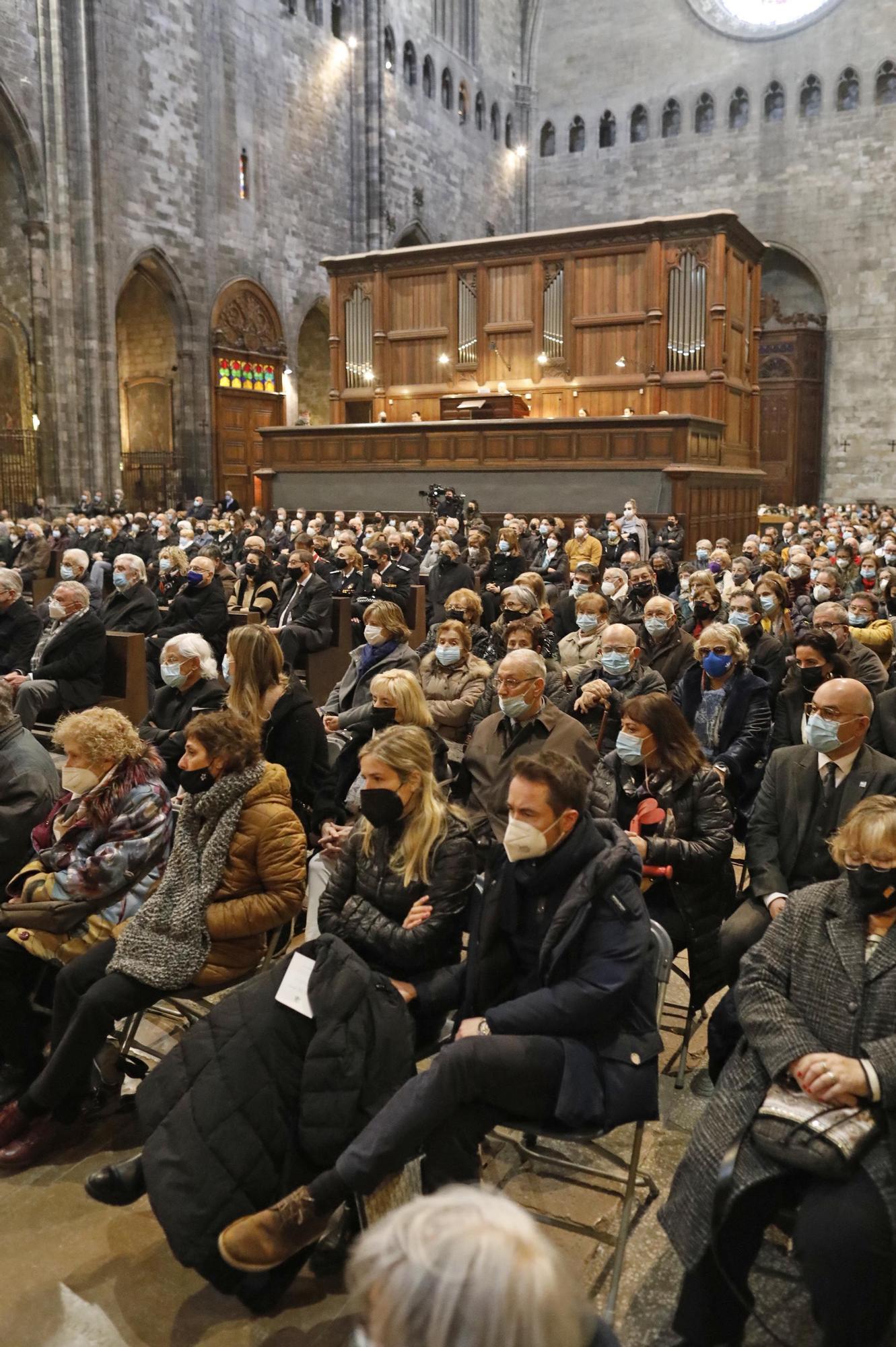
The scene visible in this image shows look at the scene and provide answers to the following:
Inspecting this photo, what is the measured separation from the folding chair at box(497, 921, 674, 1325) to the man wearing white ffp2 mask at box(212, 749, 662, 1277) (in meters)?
0.03

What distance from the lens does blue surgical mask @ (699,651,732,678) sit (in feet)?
15.5

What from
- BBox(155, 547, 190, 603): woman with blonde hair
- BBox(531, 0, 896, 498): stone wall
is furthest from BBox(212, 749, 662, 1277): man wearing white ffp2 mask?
BBox(531, 0, 896, 498): stone wall

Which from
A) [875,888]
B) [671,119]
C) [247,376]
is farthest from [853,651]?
[671,119]

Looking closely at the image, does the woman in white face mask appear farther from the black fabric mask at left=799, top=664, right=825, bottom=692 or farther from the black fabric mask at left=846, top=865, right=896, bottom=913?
the black fabric mask at left=799, top=664, right=825, bottom=692

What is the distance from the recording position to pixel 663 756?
11.8 feet

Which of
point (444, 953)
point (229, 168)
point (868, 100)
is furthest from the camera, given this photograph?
point (868, 100)

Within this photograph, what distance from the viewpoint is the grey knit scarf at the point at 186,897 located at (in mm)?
3146

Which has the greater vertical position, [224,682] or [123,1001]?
[224,682]

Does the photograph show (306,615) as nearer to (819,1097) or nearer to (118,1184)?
(118,1184)

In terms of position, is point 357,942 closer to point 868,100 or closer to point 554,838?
point 554,838

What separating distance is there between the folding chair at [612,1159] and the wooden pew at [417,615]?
22.0 feet

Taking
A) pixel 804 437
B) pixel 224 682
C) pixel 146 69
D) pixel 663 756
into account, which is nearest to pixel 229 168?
pixel 146 69

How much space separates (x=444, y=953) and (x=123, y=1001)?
0.92 m

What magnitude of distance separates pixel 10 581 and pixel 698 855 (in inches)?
211
